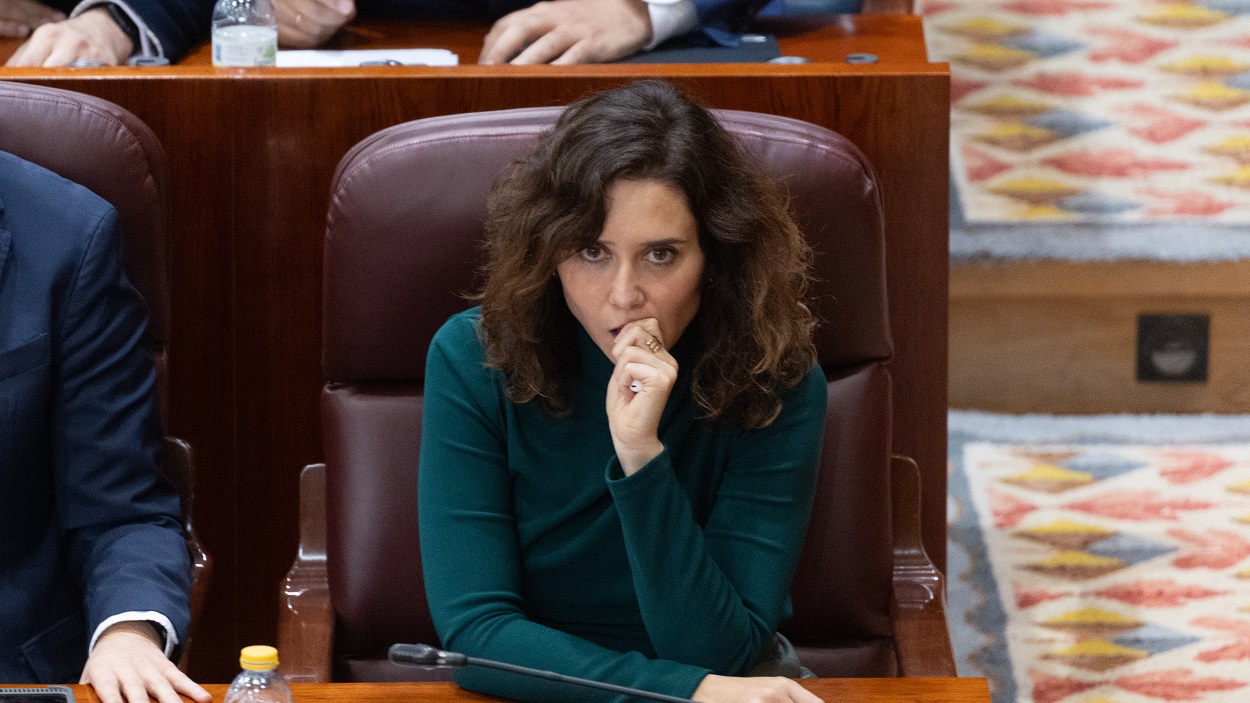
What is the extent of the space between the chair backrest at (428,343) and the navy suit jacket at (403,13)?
0.58 m

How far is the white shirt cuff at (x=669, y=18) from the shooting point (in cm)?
196

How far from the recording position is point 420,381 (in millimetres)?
1479

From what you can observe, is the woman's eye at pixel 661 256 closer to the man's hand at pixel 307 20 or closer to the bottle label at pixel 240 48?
the bottle label at pixel 240 48

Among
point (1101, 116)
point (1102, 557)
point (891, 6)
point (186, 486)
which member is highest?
point (891, 6)

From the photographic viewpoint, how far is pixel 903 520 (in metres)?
1.54

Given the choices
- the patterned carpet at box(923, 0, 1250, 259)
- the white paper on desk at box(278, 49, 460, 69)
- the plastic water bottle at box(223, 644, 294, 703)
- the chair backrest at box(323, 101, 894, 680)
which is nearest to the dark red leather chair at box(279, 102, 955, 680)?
the chair backrest at box(323, 101, 894, 680)

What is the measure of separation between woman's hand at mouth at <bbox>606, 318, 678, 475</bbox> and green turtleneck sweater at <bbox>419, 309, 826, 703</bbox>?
0.06 ft

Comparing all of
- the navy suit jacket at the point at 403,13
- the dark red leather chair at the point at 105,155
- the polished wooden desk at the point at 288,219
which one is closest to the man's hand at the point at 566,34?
the navy suit jacket at the point at 403,13

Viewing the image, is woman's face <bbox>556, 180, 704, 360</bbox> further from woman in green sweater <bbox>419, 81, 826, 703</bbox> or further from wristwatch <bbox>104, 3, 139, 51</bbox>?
wristwatch <bbox>104, 3, 139, 51</bbox>

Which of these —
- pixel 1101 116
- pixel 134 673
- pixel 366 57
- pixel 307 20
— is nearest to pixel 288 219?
pixel 366 57

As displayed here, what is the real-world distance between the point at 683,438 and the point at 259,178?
0.61 meters

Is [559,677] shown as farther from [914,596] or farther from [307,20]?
[307,20]

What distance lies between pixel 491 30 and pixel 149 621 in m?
0.97

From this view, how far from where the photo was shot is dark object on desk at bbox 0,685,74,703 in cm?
105
